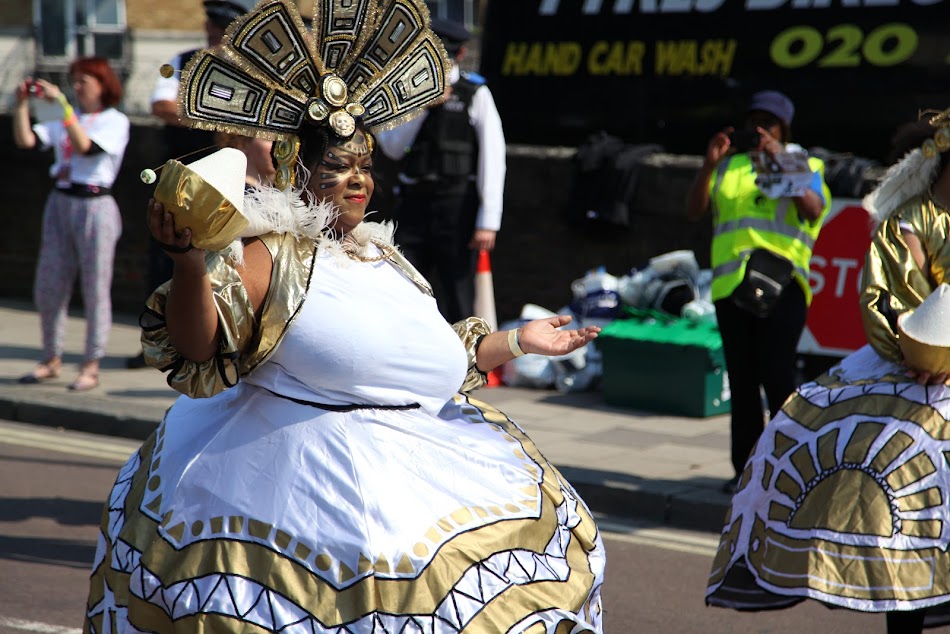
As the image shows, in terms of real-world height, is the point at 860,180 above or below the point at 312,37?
below

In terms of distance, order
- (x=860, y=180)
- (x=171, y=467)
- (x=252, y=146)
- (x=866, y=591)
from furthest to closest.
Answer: (x=860, y=180) < (x=252, y=146) < (x=866, y=591) < (x=171, y=467)

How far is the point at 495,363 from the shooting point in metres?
3.39

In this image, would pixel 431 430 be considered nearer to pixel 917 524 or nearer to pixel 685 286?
pixel 917 524

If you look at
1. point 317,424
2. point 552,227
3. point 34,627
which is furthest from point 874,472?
point 552,227

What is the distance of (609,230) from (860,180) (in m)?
2.05

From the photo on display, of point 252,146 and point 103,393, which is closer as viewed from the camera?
point 252,146

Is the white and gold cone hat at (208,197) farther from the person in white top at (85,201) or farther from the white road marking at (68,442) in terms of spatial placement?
the person in white top at (85,201)

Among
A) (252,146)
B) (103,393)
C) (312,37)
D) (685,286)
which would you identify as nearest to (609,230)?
(685,286)

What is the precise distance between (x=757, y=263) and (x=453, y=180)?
2.09m

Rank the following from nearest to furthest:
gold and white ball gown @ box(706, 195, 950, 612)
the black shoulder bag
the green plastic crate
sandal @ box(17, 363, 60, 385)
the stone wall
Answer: gold and white ball gown @ box(706, 195, 950, 612), the black shoulder bag, the green plastic crate, sandal @ box(17, 363, 60, 385), the stone wall

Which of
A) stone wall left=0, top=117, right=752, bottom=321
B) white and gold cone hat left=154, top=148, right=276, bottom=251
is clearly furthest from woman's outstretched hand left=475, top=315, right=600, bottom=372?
stone wall left=0, top=117, right=752, bottom=321

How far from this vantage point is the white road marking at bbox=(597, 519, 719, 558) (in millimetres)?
6109

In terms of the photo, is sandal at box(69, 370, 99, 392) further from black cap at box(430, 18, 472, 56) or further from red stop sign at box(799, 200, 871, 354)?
red stop sign at box(799, 200, 871, 354)

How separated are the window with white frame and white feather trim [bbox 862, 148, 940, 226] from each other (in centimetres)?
3006
